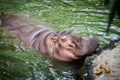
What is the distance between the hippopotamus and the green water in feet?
0.48

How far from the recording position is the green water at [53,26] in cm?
436

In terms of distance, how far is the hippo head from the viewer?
4.11 meters

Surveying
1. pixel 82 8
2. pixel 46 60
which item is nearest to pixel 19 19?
pixel 46 60

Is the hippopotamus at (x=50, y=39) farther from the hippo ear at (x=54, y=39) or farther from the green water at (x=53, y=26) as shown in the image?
the green water at (x=53, y=26)

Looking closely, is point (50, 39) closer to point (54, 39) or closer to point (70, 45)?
point (54, 39)

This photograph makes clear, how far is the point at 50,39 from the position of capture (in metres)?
5.05

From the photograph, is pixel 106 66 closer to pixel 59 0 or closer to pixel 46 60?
pixel 46 60

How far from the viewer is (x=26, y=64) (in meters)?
4.71

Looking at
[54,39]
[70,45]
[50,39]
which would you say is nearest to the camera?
[70,45]

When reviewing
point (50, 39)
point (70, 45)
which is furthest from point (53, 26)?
point (70, 45)

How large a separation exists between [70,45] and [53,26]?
226 cm

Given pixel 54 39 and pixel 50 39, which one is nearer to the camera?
pixel 54 39

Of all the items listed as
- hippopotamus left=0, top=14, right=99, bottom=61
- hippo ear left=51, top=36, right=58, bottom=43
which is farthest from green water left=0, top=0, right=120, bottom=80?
hippo ear left=51, top=36, right=58, bottom=43

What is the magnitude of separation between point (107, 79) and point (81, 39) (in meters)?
1.02
